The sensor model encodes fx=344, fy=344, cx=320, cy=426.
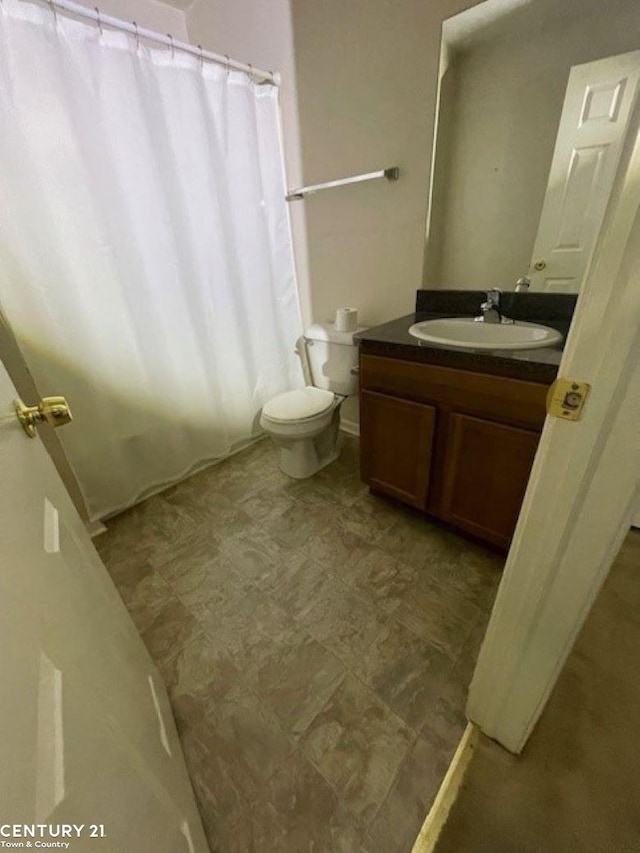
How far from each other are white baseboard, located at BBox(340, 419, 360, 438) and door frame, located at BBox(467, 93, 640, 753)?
1534 millimetres

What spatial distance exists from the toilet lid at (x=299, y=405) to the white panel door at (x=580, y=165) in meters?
1.02

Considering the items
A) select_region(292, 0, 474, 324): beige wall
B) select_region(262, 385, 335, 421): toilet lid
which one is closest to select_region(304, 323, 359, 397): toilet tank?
select_region(262, 385, 335, 421): toilet lid

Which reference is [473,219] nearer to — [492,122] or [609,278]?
[492,122]

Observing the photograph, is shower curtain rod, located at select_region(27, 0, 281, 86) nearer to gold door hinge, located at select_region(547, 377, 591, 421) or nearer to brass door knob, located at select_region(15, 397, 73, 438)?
brass door knob, located at select_region(15, 397, 73, 438)

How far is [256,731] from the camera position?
0.92 metres

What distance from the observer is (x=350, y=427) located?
228 centimetres

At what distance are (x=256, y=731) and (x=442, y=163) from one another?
211cm

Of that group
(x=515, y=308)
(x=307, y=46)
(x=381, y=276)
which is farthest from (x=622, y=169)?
(x=307, y=46)

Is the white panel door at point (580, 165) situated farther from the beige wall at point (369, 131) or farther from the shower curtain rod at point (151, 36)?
the shower curtain rod at point (151, 36)

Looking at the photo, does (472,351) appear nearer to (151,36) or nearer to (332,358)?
(332,358)

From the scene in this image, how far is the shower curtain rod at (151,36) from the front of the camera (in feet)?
3.75

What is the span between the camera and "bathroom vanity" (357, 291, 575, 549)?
3.50ft

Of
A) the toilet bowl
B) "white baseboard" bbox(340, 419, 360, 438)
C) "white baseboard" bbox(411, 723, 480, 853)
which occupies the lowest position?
"white baseboard" bbox(411, 723, 480, 853)

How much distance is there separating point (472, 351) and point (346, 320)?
821mm
